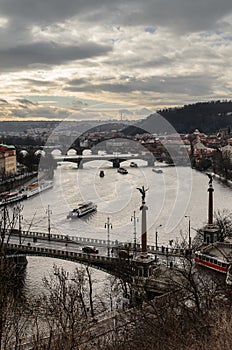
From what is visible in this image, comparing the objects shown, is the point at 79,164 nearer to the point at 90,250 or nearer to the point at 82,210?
the point at 82,210

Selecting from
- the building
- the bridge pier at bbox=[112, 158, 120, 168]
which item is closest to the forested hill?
the bridge pier at bbox=[112, 158, 120, 168]

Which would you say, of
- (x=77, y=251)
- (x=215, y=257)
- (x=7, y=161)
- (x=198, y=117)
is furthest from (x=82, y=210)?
(x=198, y=117)

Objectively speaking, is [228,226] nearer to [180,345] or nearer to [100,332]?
[100,332]

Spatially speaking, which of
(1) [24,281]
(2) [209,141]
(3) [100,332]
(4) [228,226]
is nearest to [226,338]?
(3) [100,332]

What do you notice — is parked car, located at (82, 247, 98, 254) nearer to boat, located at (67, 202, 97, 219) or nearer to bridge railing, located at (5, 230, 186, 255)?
bridge railing, located at (5, 230, 186, 255)

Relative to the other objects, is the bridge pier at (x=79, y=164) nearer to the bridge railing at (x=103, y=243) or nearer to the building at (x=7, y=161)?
the building at (x=7, y=161)

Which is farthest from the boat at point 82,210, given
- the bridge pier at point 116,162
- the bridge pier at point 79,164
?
the bridge pier at point 79,164
